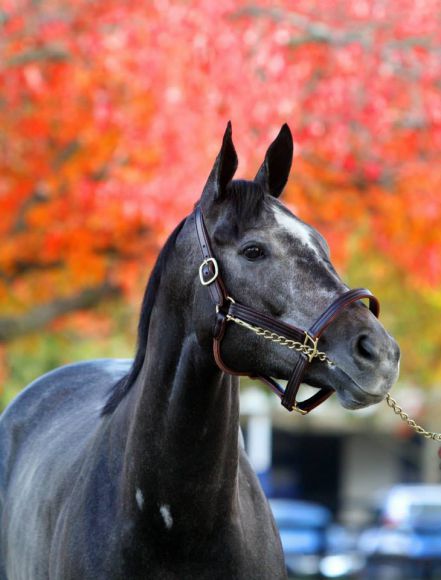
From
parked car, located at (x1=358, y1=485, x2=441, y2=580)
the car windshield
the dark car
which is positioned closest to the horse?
parked car, located at (x1=358, y1=485, x2=441, y2=580)

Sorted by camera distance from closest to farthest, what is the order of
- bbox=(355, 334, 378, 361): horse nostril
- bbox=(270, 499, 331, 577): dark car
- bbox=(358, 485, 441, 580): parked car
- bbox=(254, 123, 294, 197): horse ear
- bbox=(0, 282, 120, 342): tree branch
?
bbox=(355, 334, 378, 361): horse nostril < bbox=(254, 123, 294, 197): horse ear < bbox=(0, 282, 120, 342): tree branch < bbox=(358, 485, 441, 580): parked car < bbox=(270, 499, 331, 577): dark car

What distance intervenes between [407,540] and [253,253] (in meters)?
15.9

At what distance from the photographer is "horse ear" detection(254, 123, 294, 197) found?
13.4 feet

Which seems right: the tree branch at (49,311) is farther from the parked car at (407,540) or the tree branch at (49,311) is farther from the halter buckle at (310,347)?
the halter buckle at (310,347)

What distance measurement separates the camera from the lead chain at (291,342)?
363 cm

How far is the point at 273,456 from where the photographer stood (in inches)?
1422

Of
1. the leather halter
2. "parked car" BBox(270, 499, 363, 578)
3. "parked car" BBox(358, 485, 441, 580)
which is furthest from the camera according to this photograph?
"parked car" BBox(270, 499, 363, 578)

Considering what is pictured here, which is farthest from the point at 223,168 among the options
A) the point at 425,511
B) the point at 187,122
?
the point at 425,511

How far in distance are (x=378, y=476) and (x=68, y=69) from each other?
2483 centimetres

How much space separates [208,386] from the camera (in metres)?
3.96

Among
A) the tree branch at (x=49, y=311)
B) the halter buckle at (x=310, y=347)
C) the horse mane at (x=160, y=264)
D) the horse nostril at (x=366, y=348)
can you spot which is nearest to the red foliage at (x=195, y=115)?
the tree branch at (x=49, y=311)

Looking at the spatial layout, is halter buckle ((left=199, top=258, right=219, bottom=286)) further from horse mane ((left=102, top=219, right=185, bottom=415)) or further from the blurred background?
the blurred background

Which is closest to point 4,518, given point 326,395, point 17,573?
point 17,573

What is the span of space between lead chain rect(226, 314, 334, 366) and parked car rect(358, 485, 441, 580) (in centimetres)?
1160
